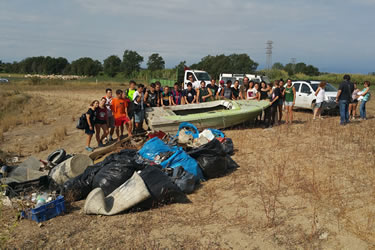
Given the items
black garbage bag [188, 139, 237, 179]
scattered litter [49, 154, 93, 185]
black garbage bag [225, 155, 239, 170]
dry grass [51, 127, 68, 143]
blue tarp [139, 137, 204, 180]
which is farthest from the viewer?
dry grass [51, 127, 68, 143]

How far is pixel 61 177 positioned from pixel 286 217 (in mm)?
4330

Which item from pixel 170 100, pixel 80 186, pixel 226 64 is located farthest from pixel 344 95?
pixel 226 64

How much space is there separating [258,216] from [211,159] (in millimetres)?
1751

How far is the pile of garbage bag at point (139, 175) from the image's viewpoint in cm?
451

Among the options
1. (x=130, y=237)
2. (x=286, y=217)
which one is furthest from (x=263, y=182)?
(x=130, y=237)

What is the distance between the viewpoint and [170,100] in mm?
10539

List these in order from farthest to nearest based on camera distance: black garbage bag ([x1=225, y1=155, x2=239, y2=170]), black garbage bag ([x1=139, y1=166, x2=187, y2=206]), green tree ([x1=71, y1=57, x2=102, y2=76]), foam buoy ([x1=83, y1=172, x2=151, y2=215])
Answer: green tree ([x1=71, y1=57, x2=102, y2=76]), black garbage bag ([x1=225, y1=155, x2=239, y2=170]), black garbage bag ([x1=139, y1=166, x2=187, y2=206]), foam buoy ([x1=83, y1=172, x2=151, y2=215])

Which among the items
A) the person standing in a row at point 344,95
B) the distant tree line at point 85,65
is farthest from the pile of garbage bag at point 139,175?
the distant tree line at point 85,65

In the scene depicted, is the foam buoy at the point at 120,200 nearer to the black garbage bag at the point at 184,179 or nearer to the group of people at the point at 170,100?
the black garbage bag at the point at 184,179

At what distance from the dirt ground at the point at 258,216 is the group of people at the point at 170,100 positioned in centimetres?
313

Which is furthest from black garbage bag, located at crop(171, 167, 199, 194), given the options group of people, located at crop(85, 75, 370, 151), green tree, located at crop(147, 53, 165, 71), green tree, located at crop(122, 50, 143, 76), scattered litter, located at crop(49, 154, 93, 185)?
green tree, located at crop(122, 50, 143, 76)

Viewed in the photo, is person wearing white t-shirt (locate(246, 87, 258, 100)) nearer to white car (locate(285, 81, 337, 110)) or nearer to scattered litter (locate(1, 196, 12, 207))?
white car (locate(285, 81, 337, 110))

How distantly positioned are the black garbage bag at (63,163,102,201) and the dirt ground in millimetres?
230

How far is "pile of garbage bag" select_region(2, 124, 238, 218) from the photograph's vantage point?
4508 millimetres
